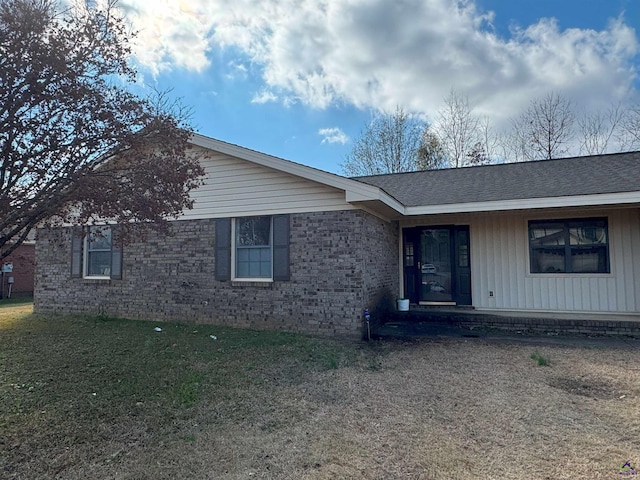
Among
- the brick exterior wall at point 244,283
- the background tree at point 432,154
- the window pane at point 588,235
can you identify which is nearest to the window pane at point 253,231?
the brick exterior wall at point 244,283

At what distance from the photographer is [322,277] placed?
23.0 ft

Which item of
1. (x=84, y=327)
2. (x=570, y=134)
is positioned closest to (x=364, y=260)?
(x=84, y=327)

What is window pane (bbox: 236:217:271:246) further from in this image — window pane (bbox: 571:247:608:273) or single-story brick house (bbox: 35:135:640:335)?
window pane (bbox: 571:247:608:273)

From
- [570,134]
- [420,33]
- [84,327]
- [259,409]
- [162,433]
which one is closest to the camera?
[162,433]

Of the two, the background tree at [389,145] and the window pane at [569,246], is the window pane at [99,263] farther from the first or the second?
the background tree at [389,145]

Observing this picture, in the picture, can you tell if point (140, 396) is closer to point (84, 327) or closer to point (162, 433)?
point (162, 433)

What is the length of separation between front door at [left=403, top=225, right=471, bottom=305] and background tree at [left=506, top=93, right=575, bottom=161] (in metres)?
13.5

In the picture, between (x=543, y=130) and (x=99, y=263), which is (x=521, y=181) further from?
(x=543, y=130)

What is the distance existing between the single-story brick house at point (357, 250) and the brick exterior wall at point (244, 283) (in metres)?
0.03

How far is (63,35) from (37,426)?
3.62m

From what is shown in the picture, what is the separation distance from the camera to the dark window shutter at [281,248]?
24.1ft

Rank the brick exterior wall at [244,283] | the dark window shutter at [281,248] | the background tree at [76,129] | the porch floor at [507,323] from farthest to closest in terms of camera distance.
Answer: the dark window shutter at [281,248] → the porch floor at [507,323] → the brick exterior wall at [244,283] → the background tree at [76,129]

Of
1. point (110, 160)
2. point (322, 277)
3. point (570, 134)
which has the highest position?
point (570, 134)

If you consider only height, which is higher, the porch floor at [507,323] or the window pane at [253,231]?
the window pane at [253,231]
